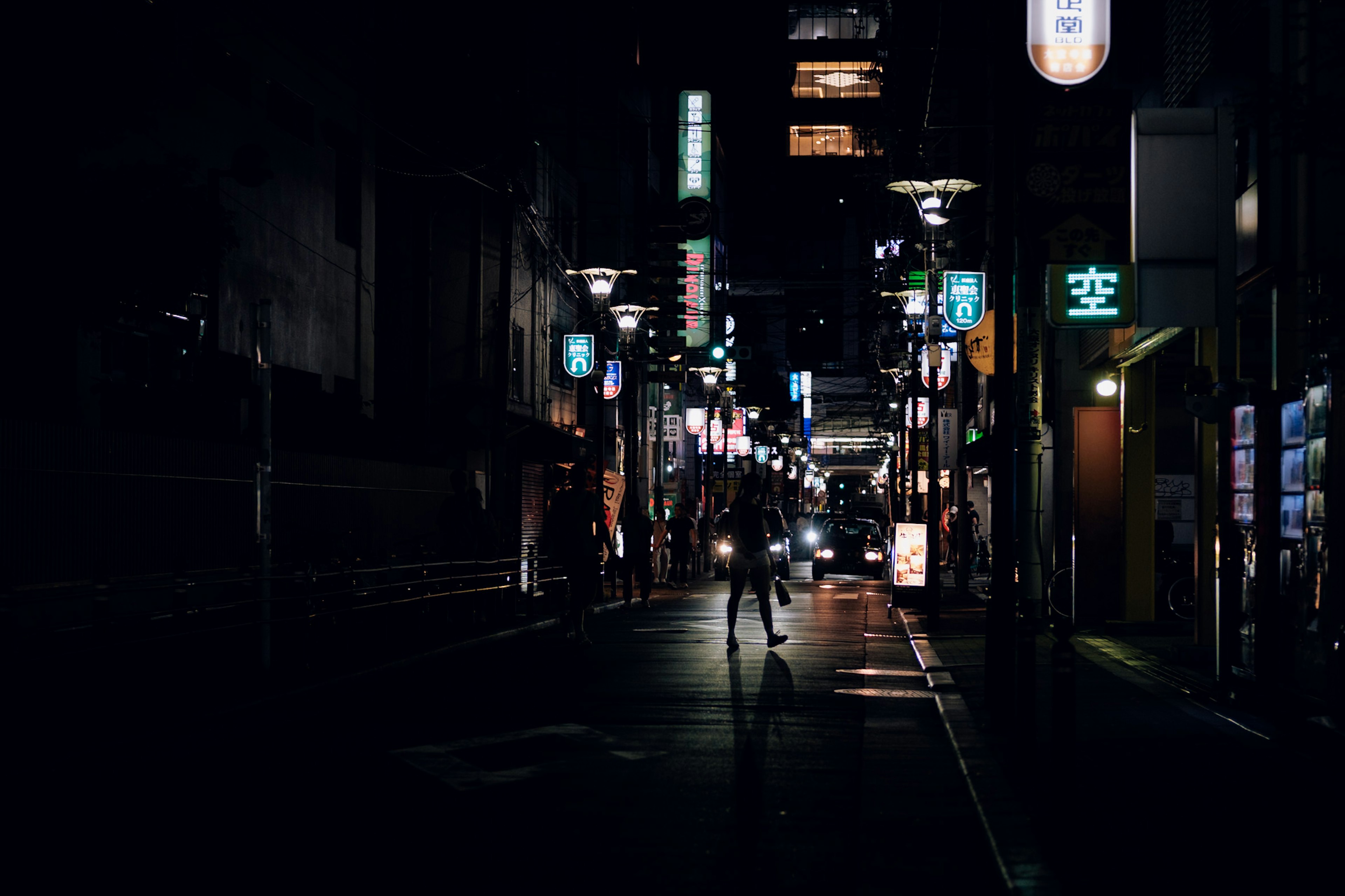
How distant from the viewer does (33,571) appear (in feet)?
49.0

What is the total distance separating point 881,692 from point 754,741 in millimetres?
3588

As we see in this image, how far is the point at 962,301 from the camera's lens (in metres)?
29.4

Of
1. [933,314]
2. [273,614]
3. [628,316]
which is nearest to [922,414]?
[628,316]

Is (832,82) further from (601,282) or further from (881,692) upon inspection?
(881,692)

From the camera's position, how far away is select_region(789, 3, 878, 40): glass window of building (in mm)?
123750

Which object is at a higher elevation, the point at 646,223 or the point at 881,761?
the point at 646,223

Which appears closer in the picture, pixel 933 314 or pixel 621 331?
pixel 933 314

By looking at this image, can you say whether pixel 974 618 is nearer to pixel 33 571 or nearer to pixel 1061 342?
pixel 1061 342

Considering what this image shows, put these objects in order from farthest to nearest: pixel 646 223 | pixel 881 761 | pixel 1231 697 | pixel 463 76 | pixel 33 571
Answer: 1. pixel 646 223
2. pixel 463 76
3. pixel 33 571
4. pixel 1231 697
5. pixel 881 761

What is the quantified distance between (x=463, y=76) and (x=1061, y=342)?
19123 mm

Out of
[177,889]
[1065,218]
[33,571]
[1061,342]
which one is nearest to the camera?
[177,889]

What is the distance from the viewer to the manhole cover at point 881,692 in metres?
13.4

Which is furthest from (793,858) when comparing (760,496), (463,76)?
(463,76)

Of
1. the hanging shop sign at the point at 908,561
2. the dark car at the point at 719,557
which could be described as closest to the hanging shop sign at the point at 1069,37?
the hanging shop sign at the point at 908,561
